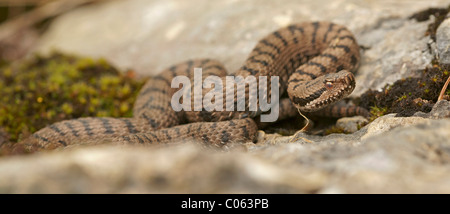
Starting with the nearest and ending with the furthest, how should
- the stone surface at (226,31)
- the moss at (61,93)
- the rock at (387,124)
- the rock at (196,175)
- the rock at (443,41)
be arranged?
the rock at (196,175)
the rock at (387,124)
the rock at (443,41)
the stone surface at (226,31)
the moss at (61,93)

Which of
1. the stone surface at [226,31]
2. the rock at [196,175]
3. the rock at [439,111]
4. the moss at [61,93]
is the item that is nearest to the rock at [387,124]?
the rock at [439,111]

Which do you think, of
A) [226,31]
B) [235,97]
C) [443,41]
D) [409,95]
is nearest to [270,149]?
[235,97]

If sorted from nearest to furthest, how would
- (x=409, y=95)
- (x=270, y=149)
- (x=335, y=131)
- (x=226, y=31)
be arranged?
(x=270, y=149) → (x=409, y=95) → (x=335, y=131) → (x=226, y=31)

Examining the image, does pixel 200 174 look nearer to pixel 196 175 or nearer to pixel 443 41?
pixel 196 175

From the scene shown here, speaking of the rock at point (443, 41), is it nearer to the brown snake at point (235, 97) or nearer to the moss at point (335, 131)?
the brown snake at point (235, 97)

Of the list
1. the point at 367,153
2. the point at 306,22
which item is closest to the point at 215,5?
the point at 306,22

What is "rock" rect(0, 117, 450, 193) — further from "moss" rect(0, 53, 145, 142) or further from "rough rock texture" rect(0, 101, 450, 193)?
"moss" rect(0, 53, 145, 142)
